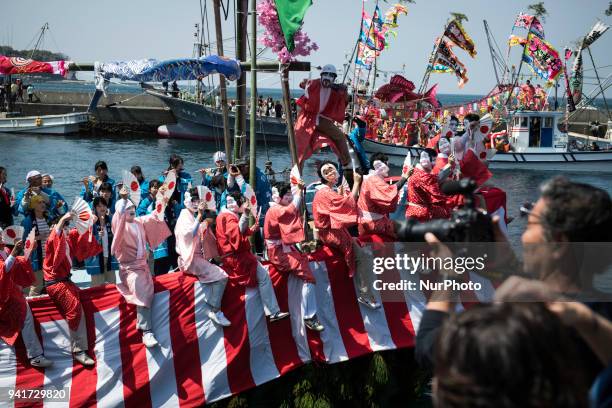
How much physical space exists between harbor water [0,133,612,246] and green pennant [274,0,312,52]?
42.6 feet

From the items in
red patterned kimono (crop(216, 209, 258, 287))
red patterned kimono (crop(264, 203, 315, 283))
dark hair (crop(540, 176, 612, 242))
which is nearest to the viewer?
dark hair (crop(540, 176, 612, 242))

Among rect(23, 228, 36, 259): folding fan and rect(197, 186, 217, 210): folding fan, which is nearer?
rect(23, 228, 36, 259): folding fan

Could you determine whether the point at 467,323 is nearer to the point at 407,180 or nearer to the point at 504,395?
the point at 504,395

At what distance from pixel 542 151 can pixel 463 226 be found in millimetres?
26064

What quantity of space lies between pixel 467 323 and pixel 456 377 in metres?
0.13

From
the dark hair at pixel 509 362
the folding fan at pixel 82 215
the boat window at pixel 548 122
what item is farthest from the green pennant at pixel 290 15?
the boat window at pixel 548 122

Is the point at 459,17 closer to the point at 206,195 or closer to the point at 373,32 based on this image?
the point at 373,32

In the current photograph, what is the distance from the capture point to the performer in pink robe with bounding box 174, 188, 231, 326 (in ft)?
18.8

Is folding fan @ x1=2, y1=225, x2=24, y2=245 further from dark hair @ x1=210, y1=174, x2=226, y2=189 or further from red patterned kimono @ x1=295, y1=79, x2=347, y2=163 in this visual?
red patterned kimono @ x1=295, y1=79, x2=347, y2=163

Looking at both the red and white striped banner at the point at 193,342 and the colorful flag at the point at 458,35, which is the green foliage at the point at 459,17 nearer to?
the colorful flag at the point at 458,35

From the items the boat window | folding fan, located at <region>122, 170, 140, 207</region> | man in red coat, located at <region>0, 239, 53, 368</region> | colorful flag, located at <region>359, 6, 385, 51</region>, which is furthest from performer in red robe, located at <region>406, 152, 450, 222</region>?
the boat window

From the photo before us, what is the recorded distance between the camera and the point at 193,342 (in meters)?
5.71

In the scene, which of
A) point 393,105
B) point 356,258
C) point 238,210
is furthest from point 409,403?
point 393,105

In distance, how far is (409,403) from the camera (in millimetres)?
6973
